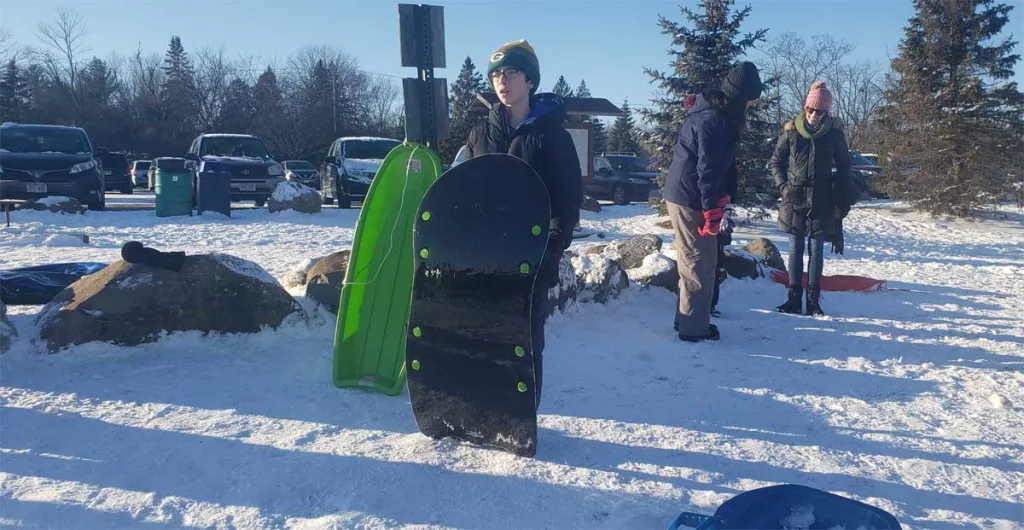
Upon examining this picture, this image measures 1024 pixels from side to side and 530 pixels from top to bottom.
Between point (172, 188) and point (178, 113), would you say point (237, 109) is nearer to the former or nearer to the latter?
point (178, 113)

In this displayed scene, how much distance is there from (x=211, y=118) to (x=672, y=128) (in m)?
46.7

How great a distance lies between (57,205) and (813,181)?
40.7 feet

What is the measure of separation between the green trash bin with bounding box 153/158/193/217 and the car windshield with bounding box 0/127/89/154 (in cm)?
212

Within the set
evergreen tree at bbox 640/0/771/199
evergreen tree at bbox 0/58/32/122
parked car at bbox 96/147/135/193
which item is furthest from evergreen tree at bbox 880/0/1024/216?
evergreen tree at bbox 0/58/32/122

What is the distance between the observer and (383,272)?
12.4 feet

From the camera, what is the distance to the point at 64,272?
220 inches

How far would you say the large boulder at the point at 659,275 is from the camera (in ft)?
20.1

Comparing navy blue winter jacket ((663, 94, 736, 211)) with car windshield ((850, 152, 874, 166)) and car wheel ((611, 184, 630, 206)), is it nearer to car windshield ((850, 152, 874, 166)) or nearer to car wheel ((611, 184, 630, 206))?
car wheel ((611, 184, 630, 206))

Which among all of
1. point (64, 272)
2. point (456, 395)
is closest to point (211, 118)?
point (64, 272)

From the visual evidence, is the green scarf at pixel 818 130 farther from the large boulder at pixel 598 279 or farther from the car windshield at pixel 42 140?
the car windshield at pixel 42 140

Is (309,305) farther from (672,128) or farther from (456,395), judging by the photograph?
(672,128)

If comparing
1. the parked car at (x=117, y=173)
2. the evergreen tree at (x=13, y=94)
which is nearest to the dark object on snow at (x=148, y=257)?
the parked car at (x=117, y=173)

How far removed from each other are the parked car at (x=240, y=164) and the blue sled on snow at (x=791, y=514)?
45.8ft

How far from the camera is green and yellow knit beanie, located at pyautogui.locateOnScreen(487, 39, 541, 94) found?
3.00 metres
